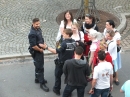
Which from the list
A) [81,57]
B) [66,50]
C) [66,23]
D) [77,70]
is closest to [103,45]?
[81,57]

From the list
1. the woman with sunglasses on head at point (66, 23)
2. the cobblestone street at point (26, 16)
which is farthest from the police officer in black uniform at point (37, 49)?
the cobblestone street at point (26, 16)

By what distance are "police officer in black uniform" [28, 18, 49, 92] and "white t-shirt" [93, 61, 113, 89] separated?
1.62 metres

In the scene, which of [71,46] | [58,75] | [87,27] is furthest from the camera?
[87,27]

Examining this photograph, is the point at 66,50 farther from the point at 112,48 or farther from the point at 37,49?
the point at 112,48

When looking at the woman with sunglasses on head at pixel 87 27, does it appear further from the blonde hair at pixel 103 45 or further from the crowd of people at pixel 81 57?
the blonde hair at pixel 103 45

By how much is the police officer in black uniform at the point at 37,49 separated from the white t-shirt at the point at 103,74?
162 cm

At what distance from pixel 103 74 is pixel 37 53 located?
1844mm

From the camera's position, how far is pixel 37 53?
7.24 meters

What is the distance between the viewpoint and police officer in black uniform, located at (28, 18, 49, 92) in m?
6.98

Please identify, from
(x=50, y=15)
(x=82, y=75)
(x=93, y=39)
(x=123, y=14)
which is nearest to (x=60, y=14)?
(x=50, y=15)

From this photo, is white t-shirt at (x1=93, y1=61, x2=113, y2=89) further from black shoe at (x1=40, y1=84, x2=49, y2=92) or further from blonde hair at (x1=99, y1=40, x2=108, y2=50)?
black shoe at (x1=40, y1=84, x2=49, y2=92)

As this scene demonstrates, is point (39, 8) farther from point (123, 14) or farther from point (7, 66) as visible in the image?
point (7, 66)

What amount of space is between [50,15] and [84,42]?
4544 millimetres

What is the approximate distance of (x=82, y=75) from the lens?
247 inches
